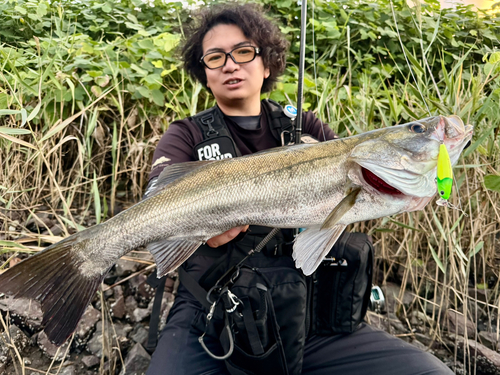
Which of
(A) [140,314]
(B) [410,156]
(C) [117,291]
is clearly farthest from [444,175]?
(C) [117,291]

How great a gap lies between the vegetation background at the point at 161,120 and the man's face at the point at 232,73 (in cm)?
58

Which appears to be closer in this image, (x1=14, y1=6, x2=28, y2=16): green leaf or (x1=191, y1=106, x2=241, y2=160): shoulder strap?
(x1=191, y1=106, x2=241, y2=160): shoulder strap

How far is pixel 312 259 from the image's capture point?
1685 mm

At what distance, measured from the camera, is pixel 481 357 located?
8.36 ft

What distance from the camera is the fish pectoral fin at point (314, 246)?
1.68 m

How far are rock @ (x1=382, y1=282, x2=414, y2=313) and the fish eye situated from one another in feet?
5.84

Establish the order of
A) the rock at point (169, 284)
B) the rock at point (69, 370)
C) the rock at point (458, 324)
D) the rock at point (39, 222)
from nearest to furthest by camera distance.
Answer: the rock at point (69, 370) → the rock at point (458, 324) → the rock at point (169, 284) → the rock at point (39, 222)

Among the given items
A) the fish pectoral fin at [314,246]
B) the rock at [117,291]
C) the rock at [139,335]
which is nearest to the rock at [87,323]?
the rock at [117,291]

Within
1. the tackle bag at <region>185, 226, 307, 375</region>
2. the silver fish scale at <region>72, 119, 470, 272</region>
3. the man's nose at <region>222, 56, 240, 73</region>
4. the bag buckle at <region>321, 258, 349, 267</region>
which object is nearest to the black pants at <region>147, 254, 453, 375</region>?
the tackle bag at <region>185, 226, 307, 375</region>

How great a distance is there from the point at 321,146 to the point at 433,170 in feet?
1.71

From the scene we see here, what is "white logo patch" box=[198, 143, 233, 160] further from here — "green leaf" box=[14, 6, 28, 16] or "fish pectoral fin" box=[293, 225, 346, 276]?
"green leaf" box=[14, 6, 28, 16]

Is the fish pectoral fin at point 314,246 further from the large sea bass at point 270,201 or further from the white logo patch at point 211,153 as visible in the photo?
the white logo patch at point 211,153

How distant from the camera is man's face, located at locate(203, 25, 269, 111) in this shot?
2.31m

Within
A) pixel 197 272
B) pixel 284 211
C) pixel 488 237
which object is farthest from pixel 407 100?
pixel 197 272
